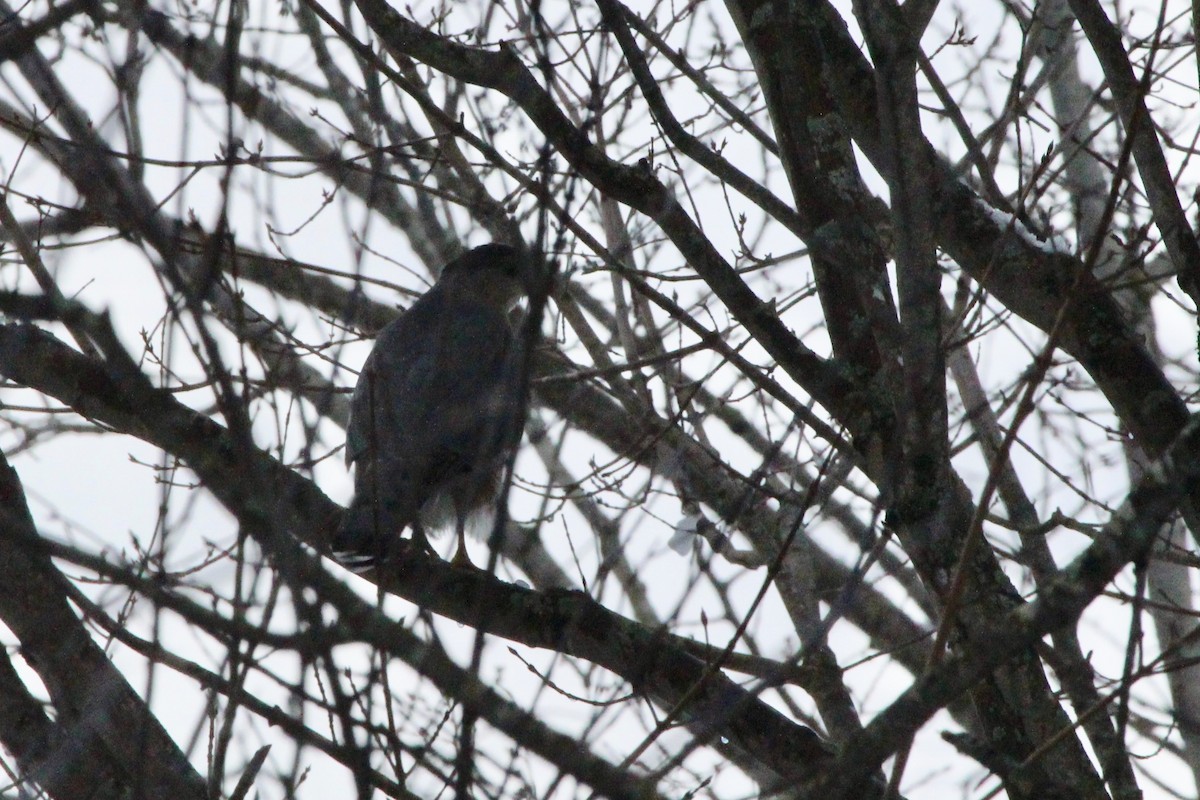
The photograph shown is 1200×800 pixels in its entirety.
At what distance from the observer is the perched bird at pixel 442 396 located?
4672 mm

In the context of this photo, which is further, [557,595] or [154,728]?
[557,595]

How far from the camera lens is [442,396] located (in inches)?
208

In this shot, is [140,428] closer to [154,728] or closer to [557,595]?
[154,728]

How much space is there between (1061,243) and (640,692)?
1.76 m

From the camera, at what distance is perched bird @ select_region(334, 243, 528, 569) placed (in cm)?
467

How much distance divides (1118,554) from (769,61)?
6.20 feet

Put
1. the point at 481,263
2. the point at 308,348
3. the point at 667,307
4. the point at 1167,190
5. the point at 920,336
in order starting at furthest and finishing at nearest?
the point at 481,263 < the point at 308,348 < the point at 667,307 < the point at 1167,190 < the point at 920,336

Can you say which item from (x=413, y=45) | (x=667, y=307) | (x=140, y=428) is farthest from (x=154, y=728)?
(x=413, y=45)

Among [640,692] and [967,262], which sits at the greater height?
[967,262]

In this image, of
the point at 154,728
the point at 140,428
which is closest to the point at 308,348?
the point at 140,428

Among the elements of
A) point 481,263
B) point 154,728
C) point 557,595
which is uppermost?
point 481,263

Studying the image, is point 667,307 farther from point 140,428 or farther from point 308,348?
point 308,348

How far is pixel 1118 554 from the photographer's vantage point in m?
2.08

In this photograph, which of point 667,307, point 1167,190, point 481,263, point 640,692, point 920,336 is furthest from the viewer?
point 481,263
